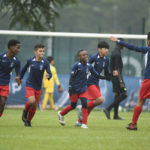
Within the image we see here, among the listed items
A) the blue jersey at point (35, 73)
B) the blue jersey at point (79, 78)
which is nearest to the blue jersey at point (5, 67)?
the blue jersey at point (35, 73)

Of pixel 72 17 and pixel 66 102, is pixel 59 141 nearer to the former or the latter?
pixel 66 102

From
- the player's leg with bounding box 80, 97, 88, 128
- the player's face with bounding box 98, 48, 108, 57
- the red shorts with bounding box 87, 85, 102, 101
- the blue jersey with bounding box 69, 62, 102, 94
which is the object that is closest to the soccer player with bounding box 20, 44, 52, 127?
the blue jersey with bounding box 69, 62, 102, 94

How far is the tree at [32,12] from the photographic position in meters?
21.5

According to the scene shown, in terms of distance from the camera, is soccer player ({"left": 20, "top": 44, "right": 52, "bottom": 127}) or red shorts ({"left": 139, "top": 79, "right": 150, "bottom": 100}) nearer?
red shorts ({"left": 139, "top": 79, "right": 150, "bottom": 100})

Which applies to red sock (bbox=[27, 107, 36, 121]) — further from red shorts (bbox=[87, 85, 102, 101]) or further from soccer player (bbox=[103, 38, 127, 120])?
soccer player (bbox=[103, 38, 127, 120])

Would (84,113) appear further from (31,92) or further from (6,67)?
(6,67)

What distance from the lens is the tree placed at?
21.5m

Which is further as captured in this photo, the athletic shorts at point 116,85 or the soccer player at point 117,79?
the athletic shorts at point 116,85

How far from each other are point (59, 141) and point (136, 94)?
11.7 metres

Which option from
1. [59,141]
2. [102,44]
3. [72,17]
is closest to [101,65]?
[102,44]

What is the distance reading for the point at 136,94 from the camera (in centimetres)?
2112

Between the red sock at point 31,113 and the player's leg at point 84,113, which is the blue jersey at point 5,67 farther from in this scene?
the player's leg at point 84,113

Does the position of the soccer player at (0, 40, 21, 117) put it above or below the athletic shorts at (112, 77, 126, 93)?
above

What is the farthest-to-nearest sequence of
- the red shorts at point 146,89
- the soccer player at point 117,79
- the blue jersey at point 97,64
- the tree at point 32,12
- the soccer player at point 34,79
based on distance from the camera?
1. the tree at point 32,12
2. the soccer player at point 117,79
3. the blue jersey at point 97,64
4. the soccer player at point 34,79
5. the red shorts at point 146,89
